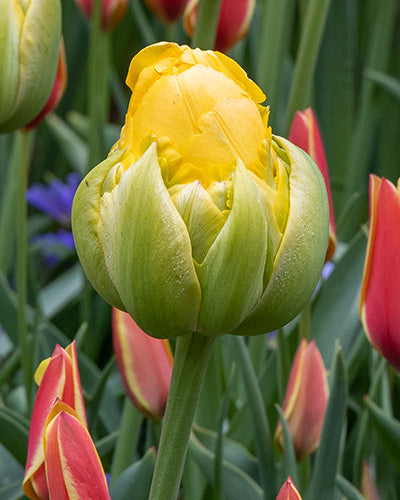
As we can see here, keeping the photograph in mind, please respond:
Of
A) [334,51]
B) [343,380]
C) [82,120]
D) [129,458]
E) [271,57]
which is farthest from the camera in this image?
[334,51]

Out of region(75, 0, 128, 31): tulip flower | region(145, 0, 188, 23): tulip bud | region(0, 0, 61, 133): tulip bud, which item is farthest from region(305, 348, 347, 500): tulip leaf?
region(75, 0, 128, 31): tulip flower

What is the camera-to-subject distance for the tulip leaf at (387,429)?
657 mm

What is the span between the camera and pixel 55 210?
5.13ft

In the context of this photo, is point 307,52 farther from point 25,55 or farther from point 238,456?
point 238,456

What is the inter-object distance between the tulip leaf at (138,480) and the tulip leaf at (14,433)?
137 millimetres

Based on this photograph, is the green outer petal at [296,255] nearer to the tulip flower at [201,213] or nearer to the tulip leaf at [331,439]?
the tulip flower at [201,213]

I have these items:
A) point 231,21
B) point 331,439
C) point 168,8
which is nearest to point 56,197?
point 168,8

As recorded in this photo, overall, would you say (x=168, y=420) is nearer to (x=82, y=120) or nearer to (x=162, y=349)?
(x=162, y=349)

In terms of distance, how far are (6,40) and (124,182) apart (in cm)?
25

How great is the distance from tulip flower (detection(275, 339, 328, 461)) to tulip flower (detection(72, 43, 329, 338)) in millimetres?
276

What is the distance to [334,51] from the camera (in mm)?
1572

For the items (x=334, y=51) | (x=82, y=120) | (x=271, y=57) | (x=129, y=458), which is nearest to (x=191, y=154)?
(x=129, y=458)

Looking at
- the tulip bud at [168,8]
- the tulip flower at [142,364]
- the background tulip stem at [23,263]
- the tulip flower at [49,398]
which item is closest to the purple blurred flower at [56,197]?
the tulip bud at [168,8]

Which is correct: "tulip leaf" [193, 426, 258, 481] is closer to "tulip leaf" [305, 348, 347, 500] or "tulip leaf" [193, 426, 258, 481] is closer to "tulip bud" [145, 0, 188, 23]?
"tulip leaf" [305, 348, 347, 500]
